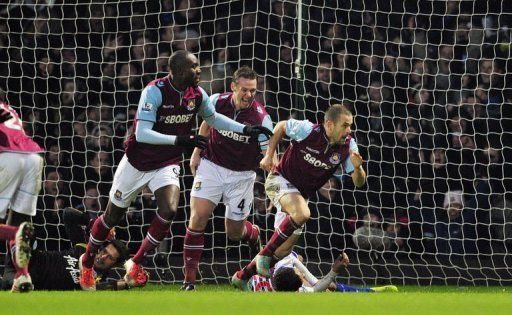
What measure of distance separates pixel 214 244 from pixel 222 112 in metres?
2.77

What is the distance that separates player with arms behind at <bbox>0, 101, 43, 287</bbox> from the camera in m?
7.03

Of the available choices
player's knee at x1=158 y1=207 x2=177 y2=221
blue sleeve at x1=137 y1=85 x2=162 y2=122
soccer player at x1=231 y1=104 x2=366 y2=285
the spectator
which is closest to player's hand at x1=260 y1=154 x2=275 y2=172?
soccer player at x1=231 y1=104 x2=366 y2=285

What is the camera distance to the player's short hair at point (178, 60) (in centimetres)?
806

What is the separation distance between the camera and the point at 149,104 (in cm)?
802

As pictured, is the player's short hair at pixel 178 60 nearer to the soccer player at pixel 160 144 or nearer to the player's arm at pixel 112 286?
the soccer player at pixel 160 144

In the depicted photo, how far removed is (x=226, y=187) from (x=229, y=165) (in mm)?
184

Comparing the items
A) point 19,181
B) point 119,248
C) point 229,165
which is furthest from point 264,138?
point 19,181

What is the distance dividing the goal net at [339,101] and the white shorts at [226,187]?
154cm

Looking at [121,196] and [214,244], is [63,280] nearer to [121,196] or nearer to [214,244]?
[121,196]

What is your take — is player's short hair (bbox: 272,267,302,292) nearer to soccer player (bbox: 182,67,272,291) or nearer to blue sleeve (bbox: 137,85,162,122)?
soccer player (bbox: 182,67,272,291)

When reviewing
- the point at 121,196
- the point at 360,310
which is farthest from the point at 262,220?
the point at 360,310

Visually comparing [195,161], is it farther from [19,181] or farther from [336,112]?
[19,181]

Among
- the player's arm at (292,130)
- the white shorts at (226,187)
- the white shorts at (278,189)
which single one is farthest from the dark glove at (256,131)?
the white shorts at (226,187)

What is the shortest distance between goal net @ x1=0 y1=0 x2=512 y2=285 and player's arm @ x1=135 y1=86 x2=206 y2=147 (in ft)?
9.41
